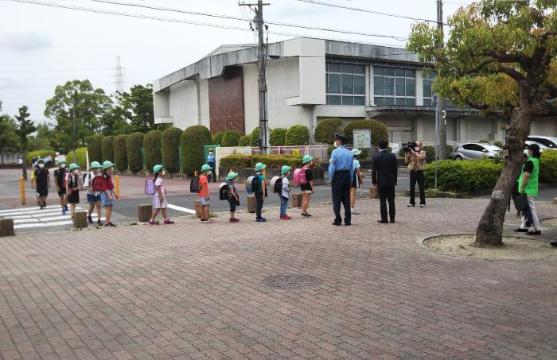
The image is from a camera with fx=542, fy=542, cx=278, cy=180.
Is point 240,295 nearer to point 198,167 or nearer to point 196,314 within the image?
point 196,314

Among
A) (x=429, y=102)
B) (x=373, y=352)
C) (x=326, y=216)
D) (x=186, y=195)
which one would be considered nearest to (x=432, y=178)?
(x=326, y=216)

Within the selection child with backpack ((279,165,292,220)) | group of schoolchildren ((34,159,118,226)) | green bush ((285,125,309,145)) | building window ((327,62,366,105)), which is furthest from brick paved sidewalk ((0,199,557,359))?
building window ((327,62,366,105))

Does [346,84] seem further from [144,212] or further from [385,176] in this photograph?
[385,176]

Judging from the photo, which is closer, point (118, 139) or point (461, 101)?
point (461, 101)

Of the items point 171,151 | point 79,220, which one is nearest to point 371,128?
point 171,151

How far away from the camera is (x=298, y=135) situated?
110 feet

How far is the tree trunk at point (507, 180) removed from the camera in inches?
340

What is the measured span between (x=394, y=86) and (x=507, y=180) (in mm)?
32016

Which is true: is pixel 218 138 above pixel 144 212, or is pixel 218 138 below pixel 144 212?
above

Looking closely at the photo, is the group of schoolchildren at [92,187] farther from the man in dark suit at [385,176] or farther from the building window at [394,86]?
the building window at [394,86]

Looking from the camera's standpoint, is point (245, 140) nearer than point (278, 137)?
No

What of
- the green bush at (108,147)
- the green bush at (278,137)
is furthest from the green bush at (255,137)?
the green bush at (108,147)

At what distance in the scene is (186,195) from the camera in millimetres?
21328

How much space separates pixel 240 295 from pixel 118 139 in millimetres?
37243
